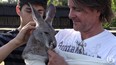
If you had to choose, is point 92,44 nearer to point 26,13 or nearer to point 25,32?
point 25,32

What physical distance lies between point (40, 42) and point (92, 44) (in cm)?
43

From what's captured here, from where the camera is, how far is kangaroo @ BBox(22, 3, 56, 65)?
2545mm

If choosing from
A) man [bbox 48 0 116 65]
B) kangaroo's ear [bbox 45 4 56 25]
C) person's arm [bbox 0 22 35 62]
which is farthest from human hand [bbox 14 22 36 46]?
man [bbox 48 0 116 65]

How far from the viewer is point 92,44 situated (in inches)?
110

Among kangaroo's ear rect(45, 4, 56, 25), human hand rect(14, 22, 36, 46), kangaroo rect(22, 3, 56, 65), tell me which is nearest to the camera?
kangaroo rect(22, 3, 56, 65)

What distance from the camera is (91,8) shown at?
2805mm

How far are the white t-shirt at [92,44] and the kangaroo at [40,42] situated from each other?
0.32m

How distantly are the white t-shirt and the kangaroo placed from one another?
1.04 feet

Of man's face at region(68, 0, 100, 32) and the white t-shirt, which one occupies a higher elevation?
man's face at region(68, 0, 100, 32)

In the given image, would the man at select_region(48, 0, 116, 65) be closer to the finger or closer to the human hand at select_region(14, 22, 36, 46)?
the finger

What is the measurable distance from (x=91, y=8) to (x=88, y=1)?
59mm

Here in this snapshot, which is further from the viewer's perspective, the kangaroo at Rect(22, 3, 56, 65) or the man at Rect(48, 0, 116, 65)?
the man at Rect(48, 0, 116, 65)

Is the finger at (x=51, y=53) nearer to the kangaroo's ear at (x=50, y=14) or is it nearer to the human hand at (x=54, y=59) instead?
the human hand at (x=54, y=59)

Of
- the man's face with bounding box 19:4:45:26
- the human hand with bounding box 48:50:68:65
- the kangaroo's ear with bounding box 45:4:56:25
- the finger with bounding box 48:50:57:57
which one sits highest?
the kangaroo's ear with bounding box 45:4:56:25
